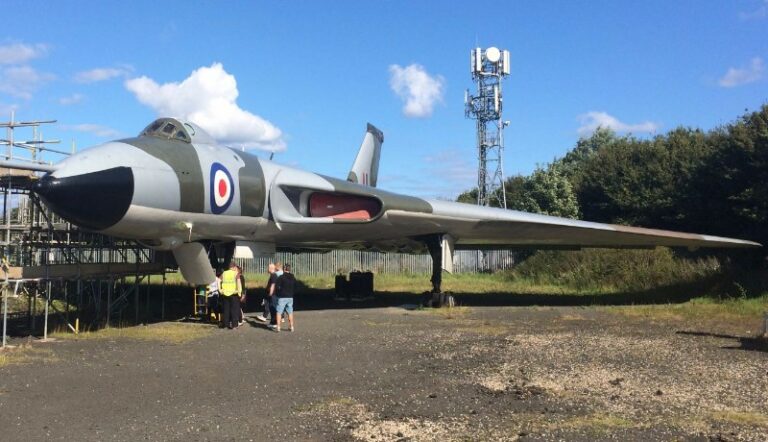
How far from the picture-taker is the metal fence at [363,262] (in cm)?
3294

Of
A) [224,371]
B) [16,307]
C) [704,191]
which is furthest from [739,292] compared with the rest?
[16,307]

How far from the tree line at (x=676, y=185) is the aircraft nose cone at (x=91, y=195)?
18.3 m

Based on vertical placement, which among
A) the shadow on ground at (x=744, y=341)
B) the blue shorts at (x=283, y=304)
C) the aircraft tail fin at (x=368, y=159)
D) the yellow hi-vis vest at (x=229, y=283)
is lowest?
the shadow on ground at (x=744, y=341)

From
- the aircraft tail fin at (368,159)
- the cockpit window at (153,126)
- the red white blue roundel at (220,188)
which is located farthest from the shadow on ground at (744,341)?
the aircraft tail fin at (368,159)

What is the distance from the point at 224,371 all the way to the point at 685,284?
16.5 metres

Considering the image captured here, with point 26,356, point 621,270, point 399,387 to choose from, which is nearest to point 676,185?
point 621,270

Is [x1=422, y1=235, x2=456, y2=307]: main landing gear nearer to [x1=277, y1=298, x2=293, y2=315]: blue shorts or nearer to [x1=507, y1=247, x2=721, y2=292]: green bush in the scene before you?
[x1=277, y1=298, x2=293, y2=315]: blue shorts

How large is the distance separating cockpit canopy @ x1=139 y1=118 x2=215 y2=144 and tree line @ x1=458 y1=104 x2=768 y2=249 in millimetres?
16949

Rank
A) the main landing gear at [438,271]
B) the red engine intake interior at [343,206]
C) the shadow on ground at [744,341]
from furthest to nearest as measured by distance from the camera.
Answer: the main landing gear at [438,271] < the red engine intake interior at [343,206] < the shadow on ground at [744,341]

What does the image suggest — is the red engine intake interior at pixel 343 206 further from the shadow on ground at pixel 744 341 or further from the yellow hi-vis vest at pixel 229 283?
the shadow on ground at pixel 744 341

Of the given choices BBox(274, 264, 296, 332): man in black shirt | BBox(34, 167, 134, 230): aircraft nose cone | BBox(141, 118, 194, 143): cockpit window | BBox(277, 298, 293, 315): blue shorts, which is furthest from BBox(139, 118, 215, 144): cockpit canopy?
BBox(277, 298, 293, 315): blue shorts

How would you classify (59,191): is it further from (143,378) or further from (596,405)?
(596,405)

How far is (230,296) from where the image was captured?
1132 cm

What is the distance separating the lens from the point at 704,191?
22062 millimetres
